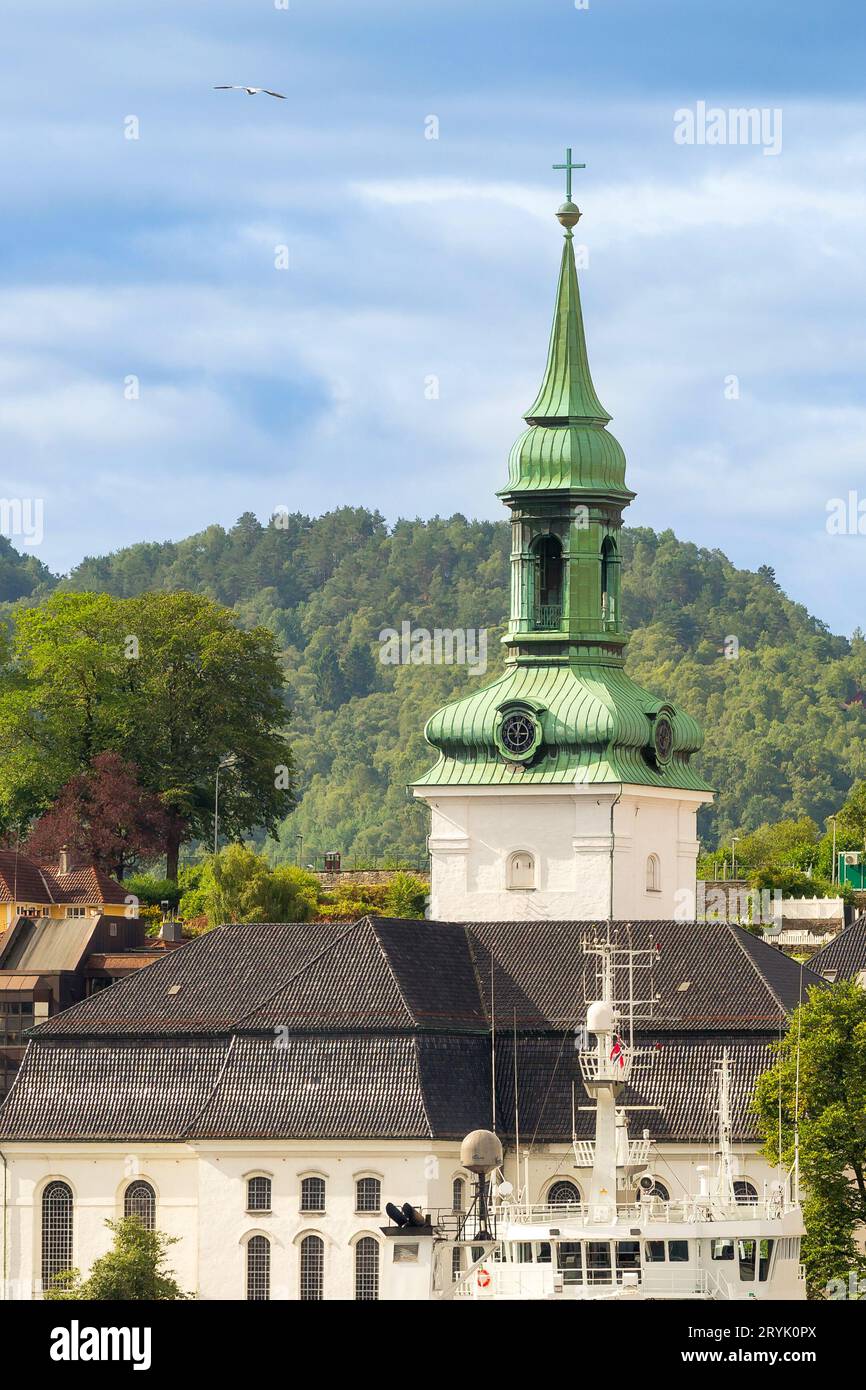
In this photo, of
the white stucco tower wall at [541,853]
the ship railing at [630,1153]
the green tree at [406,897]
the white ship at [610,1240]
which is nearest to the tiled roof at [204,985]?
the white stucco tower wall at [541,853]

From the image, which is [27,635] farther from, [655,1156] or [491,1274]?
[491,1274]

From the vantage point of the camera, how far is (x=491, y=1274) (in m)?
91.8

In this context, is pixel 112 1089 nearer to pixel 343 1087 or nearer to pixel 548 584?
pixel 343 1087

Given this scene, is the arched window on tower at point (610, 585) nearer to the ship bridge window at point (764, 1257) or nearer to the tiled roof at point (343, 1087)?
the tiled roof at point (343, 1087)

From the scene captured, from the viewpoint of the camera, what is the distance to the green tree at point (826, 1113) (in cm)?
10325

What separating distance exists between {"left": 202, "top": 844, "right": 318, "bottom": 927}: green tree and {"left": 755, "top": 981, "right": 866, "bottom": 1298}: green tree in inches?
1558

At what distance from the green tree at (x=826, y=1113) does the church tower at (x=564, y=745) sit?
60.3 feet

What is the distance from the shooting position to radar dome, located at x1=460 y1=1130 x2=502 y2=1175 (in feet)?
326

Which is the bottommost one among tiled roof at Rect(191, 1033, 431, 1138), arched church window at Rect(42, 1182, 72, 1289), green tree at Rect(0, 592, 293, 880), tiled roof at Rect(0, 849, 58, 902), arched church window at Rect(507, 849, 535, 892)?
arched church window at Rect(42, 1182, 72, 1289)

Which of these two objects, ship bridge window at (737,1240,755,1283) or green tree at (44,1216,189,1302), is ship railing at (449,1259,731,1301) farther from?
green tree at (44,1216,189,1302)

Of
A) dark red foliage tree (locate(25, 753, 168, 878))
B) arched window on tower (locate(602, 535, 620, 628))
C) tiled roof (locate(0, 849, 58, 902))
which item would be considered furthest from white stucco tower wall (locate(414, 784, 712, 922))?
dark red foliage tree (locate(25, 753, 168, 878))

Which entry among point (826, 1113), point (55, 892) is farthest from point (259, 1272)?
point (55, 892)

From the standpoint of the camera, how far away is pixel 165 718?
164 metres

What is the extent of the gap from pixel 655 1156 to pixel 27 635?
2525 inches
